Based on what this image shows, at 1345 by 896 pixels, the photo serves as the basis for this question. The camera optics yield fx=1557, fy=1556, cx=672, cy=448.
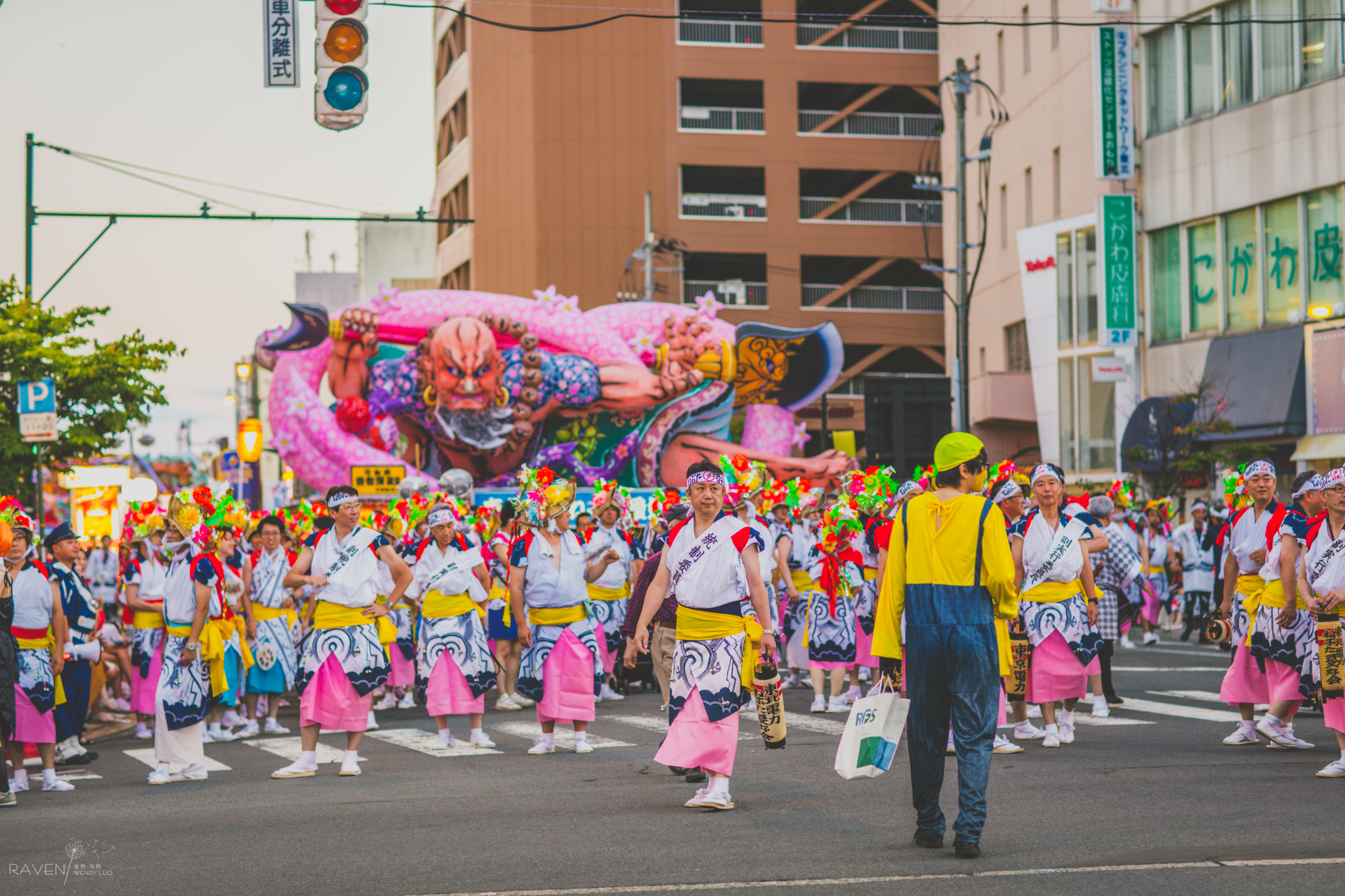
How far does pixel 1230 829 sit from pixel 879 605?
2.15m

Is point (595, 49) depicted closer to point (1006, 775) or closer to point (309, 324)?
point (309, 324)

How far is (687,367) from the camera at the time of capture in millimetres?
32188

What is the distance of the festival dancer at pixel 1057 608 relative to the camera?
11328 mm

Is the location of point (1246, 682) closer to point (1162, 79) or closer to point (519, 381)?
point (519, 381)

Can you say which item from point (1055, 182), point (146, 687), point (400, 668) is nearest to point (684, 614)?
point (146, 687)

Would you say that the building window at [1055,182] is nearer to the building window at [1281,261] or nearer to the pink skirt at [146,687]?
the building window at [1281,261]

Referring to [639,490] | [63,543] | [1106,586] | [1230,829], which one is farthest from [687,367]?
[1230,829]

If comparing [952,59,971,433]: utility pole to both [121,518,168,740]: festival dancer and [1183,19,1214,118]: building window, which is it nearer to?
[1183,19,1214,118]: building window

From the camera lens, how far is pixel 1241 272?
3150cm

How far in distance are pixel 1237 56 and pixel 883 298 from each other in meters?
24.9

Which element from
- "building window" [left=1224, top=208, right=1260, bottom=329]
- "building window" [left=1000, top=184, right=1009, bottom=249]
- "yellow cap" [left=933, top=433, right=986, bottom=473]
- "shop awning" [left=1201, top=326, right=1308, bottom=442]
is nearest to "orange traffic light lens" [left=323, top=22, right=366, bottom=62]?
"yellow cap" [left=933, top=433, right=986, bottom=473]

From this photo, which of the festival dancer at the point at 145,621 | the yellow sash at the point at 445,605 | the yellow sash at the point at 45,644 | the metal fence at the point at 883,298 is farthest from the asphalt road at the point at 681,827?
the metal fence at the point at 883,298

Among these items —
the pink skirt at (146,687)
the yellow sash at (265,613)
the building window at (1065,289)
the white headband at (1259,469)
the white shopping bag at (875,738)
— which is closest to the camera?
the white shopping bag at (875,738)

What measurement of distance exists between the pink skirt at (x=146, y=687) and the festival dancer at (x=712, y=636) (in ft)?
20.5
